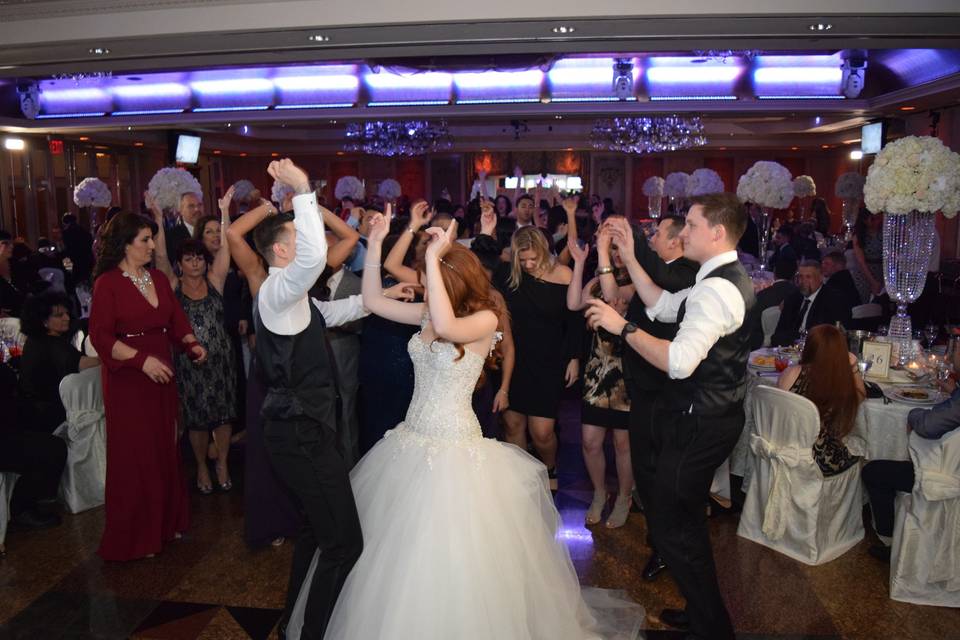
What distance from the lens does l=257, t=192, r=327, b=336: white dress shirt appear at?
2385 millimetres

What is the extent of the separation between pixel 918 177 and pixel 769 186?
3885 millimetres

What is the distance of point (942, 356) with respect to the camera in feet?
14.4

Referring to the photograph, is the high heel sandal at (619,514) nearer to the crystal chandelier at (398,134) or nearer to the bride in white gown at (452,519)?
the bride in white gown at (452,519)

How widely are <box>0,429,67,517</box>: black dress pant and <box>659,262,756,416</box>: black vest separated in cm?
331

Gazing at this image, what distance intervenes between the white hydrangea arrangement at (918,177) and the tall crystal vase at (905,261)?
174 millimetres

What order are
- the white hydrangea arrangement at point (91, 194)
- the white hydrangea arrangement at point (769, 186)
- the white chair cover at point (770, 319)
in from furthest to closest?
the white hydrangea arrangement at point (91, 194) < the white hydrangea arrangement at point (769, 186) < the white chair cover at point (770, 319)

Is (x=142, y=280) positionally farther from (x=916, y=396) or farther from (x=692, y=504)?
(x=916, y=396)

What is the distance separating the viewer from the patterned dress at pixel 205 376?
14.3ft


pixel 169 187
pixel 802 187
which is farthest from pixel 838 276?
pixel 802 187

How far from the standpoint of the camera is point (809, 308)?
5117mm

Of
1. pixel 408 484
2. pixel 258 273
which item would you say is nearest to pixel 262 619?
pixel 408 484

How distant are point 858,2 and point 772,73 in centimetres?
553

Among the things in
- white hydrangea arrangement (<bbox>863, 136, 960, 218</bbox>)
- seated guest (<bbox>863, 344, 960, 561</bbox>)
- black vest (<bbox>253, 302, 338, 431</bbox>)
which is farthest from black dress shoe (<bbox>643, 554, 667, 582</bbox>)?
white hydrangea arrangement (<bbox>863, 136, 960, 218</bbox>)

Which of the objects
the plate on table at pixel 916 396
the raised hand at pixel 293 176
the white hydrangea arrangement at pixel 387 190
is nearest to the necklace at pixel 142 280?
the raised hand at pixel 293 176
